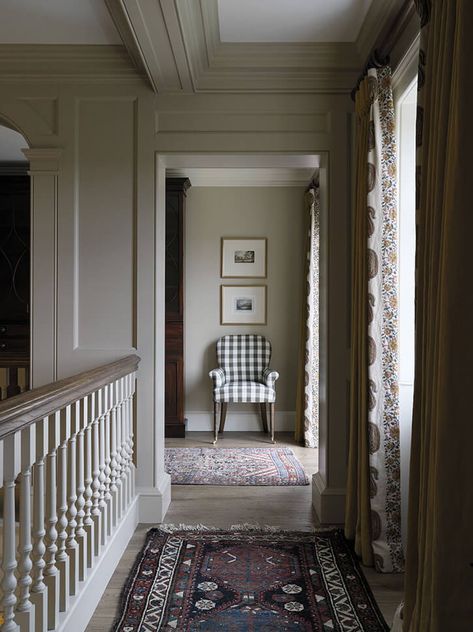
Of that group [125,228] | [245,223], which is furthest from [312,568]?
[245,223]

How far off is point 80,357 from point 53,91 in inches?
61.1

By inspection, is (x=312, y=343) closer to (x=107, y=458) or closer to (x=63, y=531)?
(x=107, y=458)

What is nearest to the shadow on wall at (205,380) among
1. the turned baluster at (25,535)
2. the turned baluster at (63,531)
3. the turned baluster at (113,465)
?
the turned baluster at (113,465)

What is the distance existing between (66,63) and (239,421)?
375cm

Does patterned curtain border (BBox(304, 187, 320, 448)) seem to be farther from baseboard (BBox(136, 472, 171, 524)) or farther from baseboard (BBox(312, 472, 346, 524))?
baseboard (BBox(136, 472, 171, 524))

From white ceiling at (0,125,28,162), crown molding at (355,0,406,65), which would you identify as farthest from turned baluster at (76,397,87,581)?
white ceiling at (0,125,28,162)

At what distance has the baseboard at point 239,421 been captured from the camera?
5645 mm

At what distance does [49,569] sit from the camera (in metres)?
1.78

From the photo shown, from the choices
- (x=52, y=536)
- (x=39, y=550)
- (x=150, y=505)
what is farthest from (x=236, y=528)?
(x=39, y=550)

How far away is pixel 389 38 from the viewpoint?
2.51m

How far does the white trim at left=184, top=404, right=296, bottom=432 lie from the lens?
5645 mm

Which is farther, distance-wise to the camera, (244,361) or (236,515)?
(244,361)

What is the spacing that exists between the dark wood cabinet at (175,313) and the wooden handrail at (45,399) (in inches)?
111

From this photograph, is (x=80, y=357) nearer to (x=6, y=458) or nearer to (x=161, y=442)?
(x=161, y=442)
